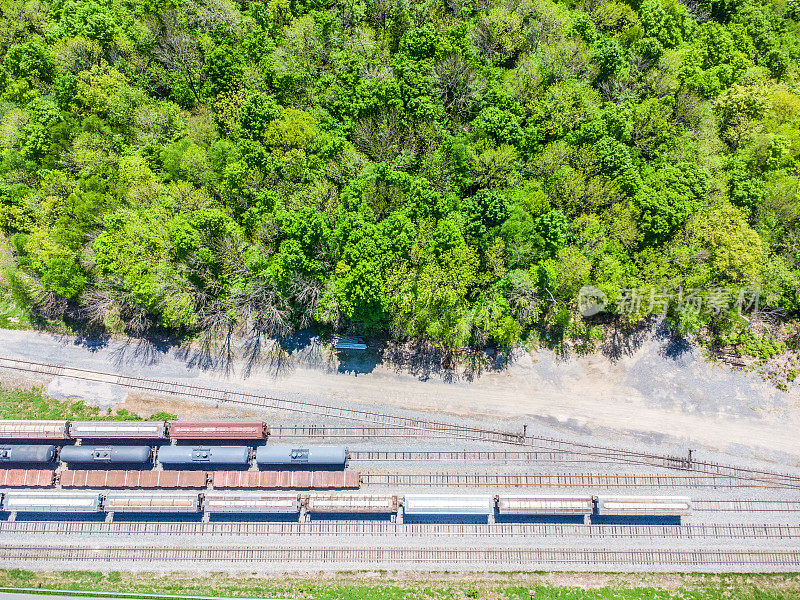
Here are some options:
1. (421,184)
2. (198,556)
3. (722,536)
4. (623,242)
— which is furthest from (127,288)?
(722,536)

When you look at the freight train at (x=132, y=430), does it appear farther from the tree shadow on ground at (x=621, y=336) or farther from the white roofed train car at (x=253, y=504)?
the tree shadow on ground at (x=621, y=336)

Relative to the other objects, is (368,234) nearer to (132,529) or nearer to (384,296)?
(384,296)

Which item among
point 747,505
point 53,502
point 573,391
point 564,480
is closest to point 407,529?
point 564,480

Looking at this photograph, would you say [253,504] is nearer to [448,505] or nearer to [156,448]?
[156,448]

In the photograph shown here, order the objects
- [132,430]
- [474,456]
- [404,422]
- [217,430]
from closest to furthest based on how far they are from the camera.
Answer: [217,430]
[132,430]
[474,456]
[404,422]

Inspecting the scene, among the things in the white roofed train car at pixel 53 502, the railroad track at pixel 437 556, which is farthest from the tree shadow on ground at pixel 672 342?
the white roofed train car at pixel 53 502

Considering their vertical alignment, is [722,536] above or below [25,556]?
above
